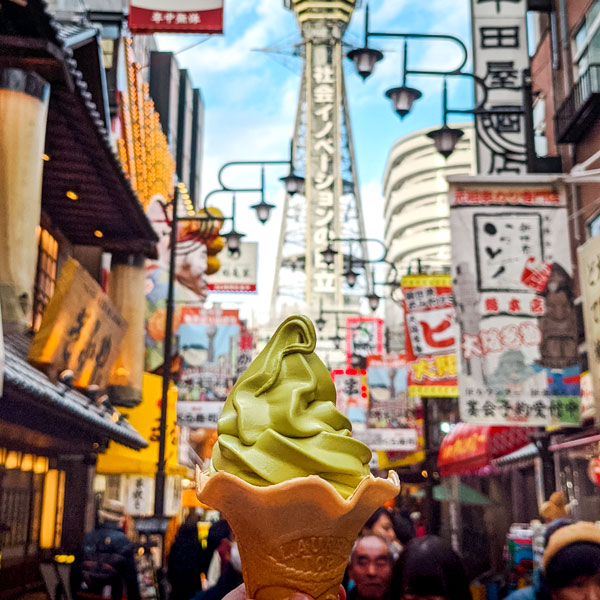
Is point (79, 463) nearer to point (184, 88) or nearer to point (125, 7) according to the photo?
point (125, 7)

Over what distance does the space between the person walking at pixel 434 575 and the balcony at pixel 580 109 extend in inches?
531

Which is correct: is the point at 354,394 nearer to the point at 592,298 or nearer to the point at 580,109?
the point at 580,109

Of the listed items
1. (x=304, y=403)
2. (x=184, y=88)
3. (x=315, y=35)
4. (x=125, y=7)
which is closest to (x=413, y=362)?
(x=125, y=7)

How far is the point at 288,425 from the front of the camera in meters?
3.31

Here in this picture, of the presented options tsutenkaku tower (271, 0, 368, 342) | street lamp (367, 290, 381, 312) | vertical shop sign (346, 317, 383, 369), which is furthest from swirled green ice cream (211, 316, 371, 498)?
tsutenkaku tower (271, 0, 368, 342)

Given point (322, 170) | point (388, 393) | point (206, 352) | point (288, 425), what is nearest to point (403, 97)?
point (206, 352)

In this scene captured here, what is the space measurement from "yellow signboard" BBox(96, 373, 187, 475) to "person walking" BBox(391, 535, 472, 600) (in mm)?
14910

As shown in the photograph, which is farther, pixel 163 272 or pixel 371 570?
pixel 163 272

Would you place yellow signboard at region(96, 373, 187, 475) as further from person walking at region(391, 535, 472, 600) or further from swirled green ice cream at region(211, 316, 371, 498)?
swirled green ice cream at region(211, 316, 371, 498)

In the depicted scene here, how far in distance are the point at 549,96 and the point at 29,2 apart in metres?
17.9

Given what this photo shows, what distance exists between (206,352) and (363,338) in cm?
930

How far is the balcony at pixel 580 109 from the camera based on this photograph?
16922mm

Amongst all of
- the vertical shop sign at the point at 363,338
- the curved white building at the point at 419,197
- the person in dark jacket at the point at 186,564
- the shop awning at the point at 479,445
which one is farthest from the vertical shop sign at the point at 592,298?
the curved white building at the point at 419,197

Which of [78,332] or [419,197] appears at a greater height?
[419,197]
